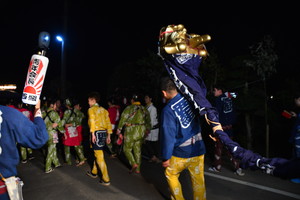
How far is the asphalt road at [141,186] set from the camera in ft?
12.5

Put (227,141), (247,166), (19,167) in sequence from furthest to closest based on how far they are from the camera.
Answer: (19,167)
(227,141)
(247,166)

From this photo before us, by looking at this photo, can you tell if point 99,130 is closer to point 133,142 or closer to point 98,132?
point 98,132

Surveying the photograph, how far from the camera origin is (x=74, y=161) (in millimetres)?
6176

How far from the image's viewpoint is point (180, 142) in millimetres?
2795

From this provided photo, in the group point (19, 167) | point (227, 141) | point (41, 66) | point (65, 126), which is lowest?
point (19, 167)

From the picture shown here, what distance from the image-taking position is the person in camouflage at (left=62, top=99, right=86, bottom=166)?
5.72m

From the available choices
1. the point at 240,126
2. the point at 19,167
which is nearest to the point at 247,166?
the point at 19,167

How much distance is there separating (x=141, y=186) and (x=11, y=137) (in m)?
2.86

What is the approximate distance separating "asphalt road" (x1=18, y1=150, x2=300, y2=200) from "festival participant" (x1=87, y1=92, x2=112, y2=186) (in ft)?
0.90

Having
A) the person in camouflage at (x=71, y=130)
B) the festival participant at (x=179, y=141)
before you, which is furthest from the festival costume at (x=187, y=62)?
the person in camouflage at (x=71, y=130)

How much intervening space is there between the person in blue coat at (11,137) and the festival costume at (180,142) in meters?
1.41

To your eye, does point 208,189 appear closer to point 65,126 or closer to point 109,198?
point 109,198

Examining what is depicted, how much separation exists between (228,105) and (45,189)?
432 centimetres

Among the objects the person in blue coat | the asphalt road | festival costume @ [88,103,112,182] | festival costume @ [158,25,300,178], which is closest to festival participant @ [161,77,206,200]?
festival costume @ [158,25,300,178]
